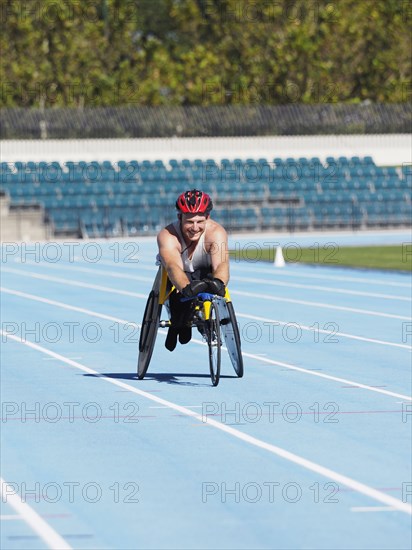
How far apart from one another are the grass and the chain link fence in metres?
12.4

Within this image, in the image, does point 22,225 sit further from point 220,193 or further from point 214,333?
point 214,333

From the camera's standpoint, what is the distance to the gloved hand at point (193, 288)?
1235 centimetres

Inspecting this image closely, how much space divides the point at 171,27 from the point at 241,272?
6904 cm

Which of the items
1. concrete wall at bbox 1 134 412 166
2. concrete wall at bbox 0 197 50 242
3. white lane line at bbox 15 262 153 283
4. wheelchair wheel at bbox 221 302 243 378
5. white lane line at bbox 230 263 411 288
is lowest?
white lane line at bbox 230 263 411 288

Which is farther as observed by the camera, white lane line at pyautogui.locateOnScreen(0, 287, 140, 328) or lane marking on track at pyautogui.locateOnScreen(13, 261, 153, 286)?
lane marking on track at pyautogui.locateOnScreen(13, 261, 153, 286)

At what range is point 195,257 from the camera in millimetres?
12789

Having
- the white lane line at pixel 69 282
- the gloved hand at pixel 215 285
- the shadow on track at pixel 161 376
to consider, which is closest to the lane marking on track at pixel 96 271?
the white lane line at pixel 69 282

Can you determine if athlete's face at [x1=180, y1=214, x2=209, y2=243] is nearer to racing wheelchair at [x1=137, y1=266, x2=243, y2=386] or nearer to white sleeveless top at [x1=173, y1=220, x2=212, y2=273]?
white sleeveless top at [x1=173, y1=220, x2=212, y2=273]

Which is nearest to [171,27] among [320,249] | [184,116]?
[184,116]

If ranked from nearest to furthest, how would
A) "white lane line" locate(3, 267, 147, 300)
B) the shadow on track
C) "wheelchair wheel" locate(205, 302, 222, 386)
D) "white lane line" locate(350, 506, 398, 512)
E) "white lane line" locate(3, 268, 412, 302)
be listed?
"white lane line" locate(350, 506, 398, 512) < "wheelchair wheel" locate(205, 302, 222, 386) < the shadow on track < "white lane line" locate(3, 268, 412, 302) < "white lane line" locate(3, 267, 147, 300)

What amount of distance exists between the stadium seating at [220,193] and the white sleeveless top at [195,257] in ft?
104

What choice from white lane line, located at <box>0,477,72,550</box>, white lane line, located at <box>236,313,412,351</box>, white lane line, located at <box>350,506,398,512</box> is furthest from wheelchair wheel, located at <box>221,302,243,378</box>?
white lane line, located at <box>350,506,398,512</box>

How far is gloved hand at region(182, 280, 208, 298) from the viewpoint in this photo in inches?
486

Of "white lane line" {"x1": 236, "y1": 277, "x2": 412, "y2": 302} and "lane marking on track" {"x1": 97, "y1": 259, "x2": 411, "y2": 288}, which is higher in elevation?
"lane marking on track" {"x1": 97, "y1": 259, "x2": 411, "y2": 288}
